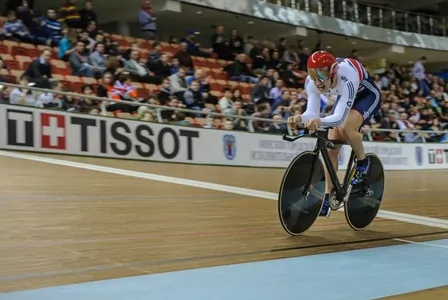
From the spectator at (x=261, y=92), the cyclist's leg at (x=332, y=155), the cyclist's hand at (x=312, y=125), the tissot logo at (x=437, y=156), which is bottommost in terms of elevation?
the cyclist's leg at (x=332, y=155)

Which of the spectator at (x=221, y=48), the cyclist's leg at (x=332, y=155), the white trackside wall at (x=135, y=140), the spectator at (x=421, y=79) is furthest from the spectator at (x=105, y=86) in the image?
Result: the spectator at (x=421, y=79)

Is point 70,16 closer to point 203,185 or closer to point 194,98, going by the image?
point 194,98

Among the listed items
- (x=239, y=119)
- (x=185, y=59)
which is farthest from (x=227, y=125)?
(x=185, y=59)

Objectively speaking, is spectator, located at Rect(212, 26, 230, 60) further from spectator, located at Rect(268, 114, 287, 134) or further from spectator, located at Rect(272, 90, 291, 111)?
spectator, located at Rect(268, 114, 287, 134)

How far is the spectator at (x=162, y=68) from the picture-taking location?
10930 millimetres

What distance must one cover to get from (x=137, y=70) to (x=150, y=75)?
0.94 feet

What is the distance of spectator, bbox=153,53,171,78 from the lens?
10930 millimetres

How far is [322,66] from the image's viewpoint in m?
3.47

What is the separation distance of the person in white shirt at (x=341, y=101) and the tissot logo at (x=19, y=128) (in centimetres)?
542

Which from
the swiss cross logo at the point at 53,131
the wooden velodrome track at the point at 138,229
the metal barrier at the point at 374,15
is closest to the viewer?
the wooden velodrome track at the point at 138,229

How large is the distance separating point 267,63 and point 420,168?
4604mm

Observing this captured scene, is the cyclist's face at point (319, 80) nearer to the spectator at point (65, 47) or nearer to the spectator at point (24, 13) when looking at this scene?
the spectator at point (65, 47)

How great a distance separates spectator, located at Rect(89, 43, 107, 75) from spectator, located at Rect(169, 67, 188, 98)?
133cm

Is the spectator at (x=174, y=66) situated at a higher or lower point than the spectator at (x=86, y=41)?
lower
